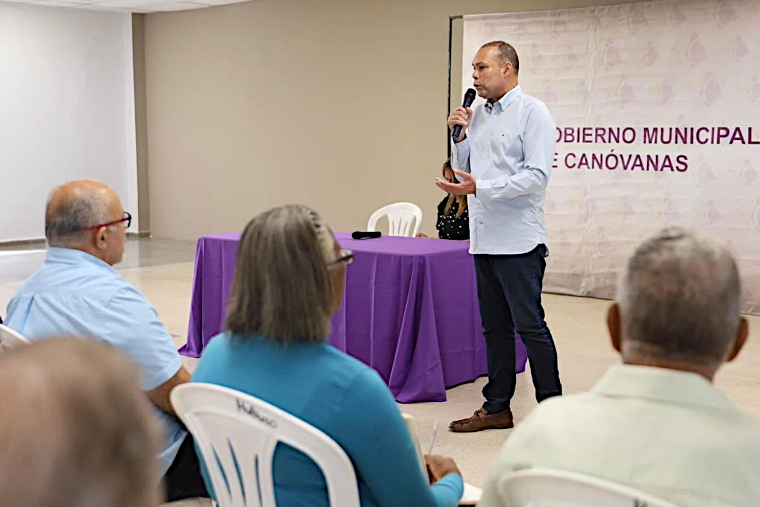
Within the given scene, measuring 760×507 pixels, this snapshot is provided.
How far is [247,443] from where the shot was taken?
1686mm

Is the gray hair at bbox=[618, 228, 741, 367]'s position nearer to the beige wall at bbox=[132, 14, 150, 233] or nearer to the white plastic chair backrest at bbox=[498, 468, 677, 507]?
→ the white plastic chair backrest at bbox=[498, 468, 677, 507]

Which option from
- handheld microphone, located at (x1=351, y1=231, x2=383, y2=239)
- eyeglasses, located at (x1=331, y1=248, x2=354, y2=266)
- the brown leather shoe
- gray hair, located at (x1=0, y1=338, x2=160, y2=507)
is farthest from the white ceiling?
gray hair, located at (x1=0, y1=338, x2=160, y2=507)

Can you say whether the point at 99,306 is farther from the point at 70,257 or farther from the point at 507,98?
the point at 507,98

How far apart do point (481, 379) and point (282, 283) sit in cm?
320

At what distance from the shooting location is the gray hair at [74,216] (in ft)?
8.39

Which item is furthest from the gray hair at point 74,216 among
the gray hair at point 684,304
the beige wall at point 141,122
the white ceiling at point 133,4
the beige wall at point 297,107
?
the beige wall at point 141,122

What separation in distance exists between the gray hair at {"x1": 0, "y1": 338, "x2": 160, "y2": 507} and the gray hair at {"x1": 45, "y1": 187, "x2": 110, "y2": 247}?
2082 mm

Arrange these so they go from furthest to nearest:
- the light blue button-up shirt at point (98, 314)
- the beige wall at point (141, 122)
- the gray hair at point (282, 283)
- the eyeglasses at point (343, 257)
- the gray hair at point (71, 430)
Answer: the beige wall at point (141, 122), the light blue button-up shirt at point (98, 314), the eyeglasses at point (343, 257), the gray hair at point (282, 283), the gray hair at point (71, 430)

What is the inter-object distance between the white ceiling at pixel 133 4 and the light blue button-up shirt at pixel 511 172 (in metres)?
6.85

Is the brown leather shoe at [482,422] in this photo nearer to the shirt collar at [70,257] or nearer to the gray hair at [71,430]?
the shirt collar at [70,257]

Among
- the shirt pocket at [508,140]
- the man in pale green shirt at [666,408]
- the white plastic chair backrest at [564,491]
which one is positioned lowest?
the white plastic chair backrest at [564,491]

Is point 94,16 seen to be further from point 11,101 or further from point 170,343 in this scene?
point 170,343

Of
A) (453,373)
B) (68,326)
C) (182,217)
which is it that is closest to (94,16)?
(182,217)

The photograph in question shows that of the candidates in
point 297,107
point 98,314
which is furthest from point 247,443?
point 297,107
